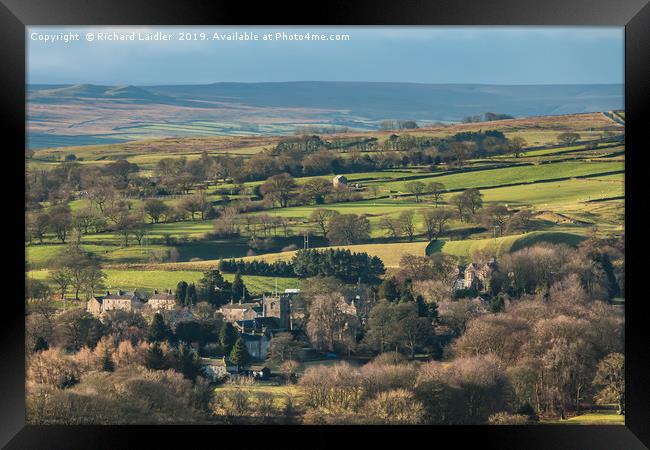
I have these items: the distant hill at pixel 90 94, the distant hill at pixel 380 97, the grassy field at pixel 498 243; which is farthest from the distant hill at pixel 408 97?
the grassy field at pixel 498 243

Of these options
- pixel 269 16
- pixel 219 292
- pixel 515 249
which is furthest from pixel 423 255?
pixel 269 16

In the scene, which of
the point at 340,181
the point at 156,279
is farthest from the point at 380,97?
the point at 156,279

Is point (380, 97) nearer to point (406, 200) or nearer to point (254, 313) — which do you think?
point (406, 200)

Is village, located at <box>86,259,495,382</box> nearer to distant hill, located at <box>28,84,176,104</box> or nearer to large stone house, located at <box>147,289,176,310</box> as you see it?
large stone house, located at <box>147,289,176,310</box>

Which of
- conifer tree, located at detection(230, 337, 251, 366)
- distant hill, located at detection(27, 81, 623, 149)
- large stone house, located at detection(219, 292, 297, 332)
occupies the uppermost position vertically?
distant hill, located at detection(27, 81, 623, 149)

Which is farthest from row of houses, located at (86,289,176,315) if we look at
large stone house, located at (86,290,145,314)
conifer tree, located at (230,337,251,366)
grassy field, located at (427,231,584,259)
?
grassy field, located at (427,231,584,259)
